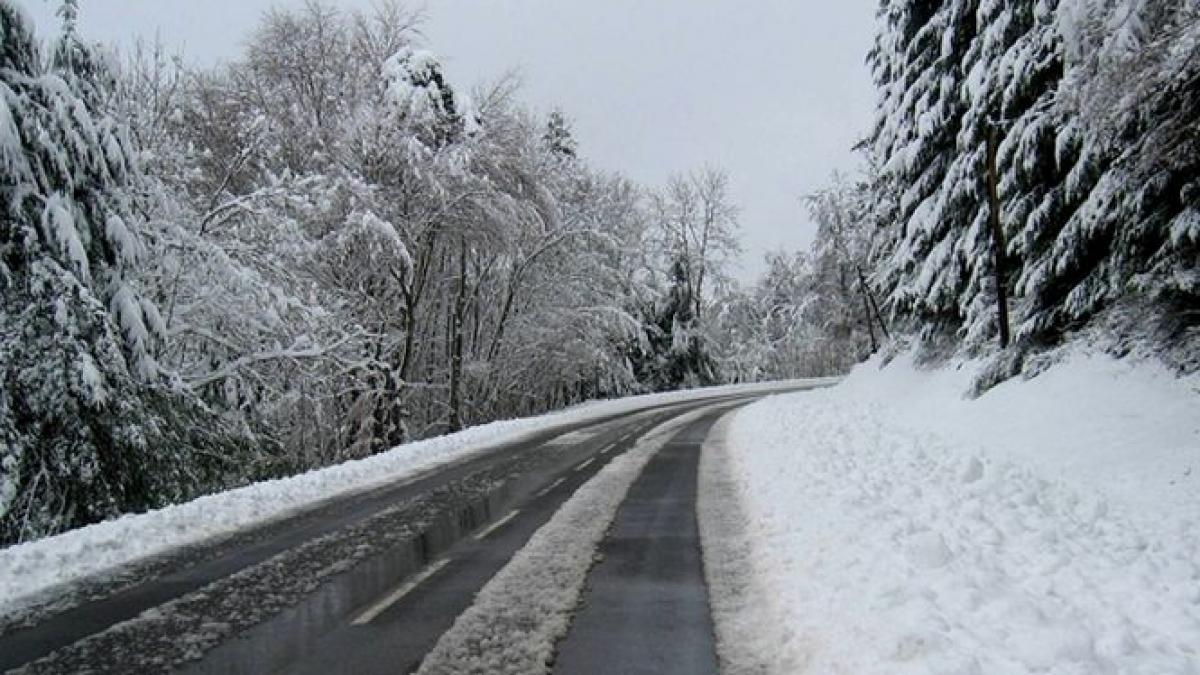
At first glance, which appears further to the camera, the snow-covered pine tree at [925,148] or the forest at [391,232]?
the snow-covered pine tree at [925,148]

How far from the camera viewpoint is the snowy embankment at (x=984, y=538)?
4.97m

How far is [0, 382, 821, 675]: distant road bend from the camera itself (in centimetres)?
547

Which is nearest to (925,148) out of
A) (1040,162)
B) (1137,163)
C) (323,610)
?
(1040,162)

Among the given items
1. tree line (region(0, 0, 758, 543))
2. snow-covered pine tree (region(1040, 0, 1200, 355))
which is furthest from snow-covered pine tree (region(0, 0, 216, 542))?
snow-covered pine tree (region(1040, 0, 1200, 355))

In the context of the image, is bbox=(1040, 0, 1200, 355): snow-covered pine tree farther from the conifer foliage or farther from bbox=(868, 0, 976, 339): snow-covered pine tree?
bbox=(868, 0, 976, 339): snow-covered pine tree

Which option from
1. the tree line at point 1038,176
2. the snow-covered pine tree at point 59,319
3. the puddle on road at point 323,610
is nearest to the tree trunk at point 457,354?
the tree line at point 1038,176

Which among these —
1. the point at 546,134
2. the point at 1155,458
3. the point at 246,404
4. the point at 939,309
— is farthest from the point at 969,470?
the point at 546,134

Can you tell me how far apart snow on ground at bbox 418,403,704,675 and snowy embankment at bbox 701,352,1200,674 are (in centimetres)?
117

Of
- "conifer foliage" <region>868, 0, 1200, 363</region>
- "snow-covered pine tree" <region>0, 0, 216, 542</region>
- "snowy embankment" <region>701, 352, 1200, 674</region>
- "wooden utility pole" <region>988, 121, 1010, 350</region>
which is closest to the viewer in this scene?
"snowy embankment" <region>701, 352, 1200, 674</region>

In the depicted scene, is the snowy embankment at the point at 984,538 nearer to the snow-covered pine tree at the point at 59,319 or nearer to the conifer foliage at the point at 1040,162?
the conifer foliage at the point at 1040,162

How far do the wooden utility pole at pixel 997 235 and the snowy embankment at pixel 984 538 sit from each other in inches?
70.7

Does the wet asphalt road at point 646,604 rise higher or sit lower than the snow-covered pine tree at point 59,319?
lower

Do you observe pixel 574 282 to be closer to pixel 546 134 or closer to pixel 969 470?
pixel 546 134

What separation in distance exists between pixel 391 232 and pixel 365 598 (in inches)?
638
